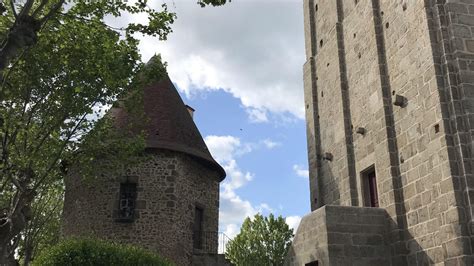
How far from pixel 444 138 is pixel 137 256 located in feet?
28.3

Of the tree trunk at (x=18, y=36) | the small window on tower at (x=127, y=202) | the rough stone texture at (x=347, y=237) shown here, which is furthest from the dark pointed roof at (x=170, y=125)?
the tree trunk at (x=18, y=36)

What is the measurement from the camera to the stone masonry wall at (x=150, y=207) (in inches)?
661

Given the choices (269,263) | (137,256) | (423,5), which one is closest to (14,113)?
(137,256)

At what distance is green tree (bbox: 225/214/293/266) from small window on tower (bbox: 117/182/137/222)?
8753 mm

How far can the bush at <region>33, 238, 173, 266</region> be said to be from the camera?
12.7 metres

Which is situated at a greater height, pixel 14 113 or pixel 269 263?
pixel 14 113

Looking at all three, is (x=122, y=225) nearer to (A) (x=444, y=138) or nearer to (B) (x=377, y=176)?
(B) (x=377, y=176)

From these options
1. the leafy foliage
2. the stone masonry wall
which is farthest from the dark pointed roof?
the leafy foliage

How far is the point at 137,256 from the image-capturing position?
1370 centimetres

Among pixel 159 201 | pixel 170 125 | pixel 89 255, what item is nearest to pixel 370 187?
pixel 89 255

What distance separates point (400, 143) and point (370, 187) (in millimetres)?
1656

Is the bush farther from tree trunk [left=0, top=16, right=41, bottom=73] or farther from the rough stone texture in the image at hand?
tree trunk [left=0, top=16, right=41, bottom=73]

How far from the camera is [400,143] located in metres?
10.8

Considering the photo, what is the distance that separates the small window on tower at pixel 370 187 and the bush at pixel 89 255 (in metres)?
6.10
